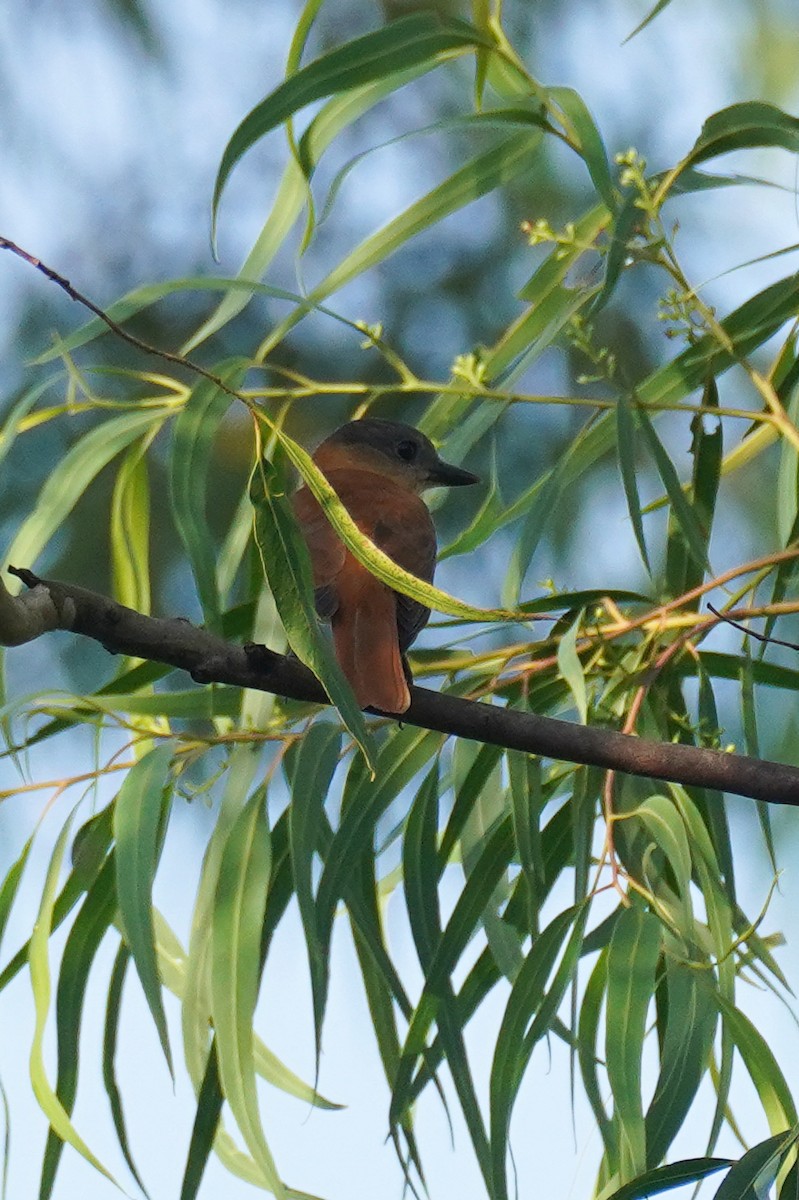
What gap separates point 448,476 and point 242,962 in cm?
132

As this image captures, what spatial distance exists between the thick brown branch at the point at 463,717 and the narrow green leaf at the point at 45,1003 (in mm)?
547

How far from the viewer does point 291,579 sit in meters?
1.27

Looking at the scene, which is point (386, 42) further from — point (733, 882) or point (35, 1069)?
point (35, 1069)

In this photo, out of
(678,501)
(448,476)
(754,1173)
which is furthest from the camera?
(448,476)

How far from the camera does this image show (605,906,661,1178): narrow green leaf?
159 cm

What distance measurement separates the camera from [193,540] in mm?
1564

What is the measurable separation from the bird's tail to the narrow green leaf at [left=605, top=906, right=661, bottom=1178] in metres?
0.36

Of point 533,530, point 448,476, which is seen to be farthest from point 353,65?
point 448,476

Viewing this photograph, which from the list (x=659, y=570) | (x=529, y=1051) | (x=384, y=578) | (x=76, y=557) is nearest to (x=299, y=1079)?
(x=529, y=1051)

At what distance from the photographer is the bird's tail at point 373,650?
1643mm

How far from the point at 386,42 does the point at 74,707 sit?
84cm

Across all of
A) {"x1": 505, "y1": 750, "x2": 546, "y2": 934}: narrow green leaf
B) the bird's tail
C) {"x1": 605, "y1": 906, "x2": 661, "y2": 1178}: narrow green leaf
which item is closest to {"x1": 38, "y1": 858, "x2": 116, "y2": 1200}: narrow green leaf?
the bird's tail

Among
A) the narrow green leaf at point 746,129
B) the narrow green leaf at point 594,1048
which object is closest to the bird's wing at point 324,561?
the narrow green leaf at point 594,1048

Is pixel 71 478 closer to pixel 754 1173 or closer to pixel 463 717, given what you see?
pixel 463 717
